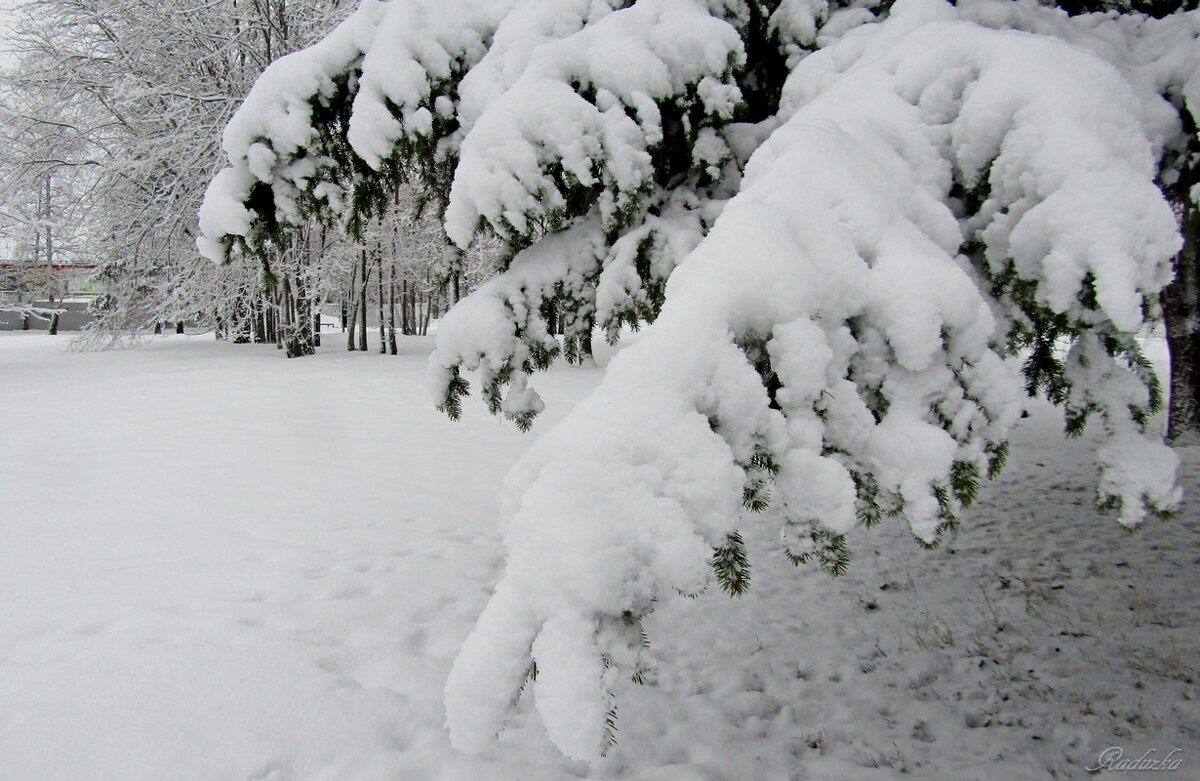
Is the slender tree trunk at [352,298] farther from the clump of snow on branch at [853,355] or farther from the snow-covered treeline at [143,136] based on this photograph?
the clump of snow on branch at [853,355]

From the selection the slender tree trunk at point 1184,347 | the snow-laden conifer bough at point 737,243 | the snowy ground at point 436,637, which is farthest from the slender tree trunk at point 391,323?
the slender tree trunk at point 1184,347

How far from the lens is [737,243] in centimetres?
162

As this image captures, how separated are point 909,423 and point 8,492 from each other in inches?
260

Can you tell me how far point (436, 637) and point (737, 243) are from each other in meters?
2.81

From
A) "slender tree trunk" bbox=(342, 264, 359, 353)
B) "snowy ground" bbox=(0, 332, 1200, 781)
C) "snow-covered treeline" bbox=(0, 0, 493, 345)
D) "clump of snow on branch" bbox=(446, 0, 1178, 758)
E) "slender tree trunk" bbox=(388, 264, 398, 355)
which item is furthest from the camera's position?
"slender tree trunk" bbox=(342, 264, 359, 353)

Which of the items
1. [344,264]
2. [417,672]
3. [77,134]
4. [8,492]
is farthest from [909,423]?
[77,134]

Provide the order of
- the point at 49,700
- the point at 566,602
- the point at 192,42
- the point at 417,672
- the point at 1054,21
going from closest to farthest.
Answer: the point at 566,602 → the point at 49,700 → the point at 1054,21 → the point at 417,672 → the point at 192,42

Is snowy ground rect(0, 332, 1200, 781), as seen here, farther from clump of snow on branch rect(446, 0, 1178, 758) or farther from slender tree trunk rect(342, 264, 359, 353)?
slender tree trunk rect(342, 264, 359, 353)

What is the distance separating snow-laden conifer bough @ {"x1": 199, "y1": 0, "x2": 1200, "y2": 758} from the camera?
4.18ft

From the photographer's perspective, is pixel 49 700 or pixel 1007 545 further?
pixel 1007 545

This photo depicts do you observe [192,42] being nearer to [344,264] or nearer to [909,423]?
[344,264]

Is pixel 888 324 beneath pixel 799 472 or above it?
above

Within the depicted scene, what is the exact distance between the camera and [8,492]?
5.24 meters

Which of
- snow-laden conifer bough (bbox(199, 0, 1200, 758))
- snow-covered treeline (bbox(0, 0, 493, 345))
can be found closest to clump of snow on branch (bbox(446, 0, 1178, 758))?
snow-laden conifer bough (bbox(199, 0, 1200, 758))
